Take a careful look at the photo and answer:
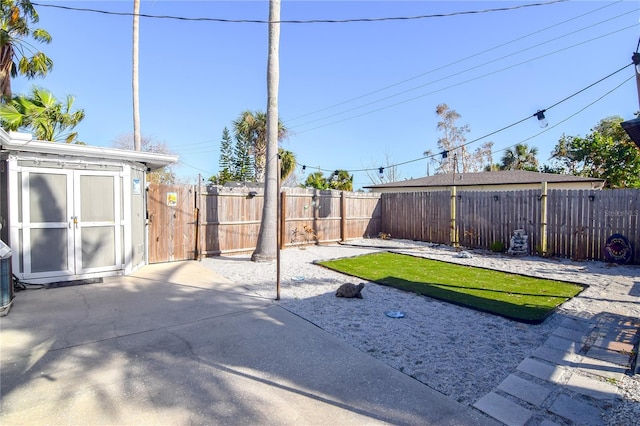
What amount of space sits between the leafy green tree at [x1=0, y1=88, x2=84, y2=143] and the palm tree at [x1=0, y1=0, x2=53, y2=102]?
1.60 ft

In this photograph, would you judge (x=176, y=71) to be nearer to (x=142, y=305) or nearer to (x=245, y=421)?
(x=142, y=305)

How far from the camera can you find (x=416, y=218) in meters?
12.1

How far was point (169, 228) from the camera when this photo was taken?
25.9 ft

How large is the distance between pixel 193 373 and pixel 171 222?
19.5ft

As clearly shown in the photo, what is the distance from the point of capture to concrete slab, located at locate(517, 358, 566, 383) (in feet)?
8.70

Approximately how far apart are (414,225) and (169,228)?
8517 mm

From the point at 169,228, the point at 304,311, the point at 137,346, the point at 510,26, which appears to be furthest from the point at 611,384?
the point at 510,26

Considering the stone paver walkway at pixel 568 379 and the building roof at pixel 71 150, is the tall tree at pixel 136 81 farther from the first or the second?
the stone paver walkway at pixel 568 379

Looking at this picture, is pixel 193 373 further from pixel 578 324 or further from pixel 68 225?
pixel 68 225

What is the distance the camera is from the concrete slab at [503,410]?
6.92ft

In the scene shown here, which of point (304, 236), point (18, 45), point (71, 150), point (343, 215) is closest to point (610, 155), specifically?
point (343, 215)

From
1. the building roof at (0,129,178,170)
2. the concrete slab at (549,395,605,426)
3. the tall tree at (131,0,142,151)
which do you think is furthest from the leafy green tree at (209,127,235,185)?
the concrete slab at (549,395,605,426)

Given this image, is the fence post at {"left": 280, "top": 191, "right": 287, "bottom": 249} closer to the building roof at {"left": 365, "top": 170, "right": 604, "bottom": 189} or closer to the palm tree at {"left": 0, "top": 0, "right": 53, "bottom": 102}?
the palm tree at {"left": 0, "top": 0, "right": 53, "bottom": 102}

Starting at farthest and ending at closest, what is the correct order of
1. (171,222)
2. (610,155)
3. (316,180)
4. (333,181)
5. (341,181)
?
(333,181)
(341,181)
(316,180)
(610,155)
(171,222)
